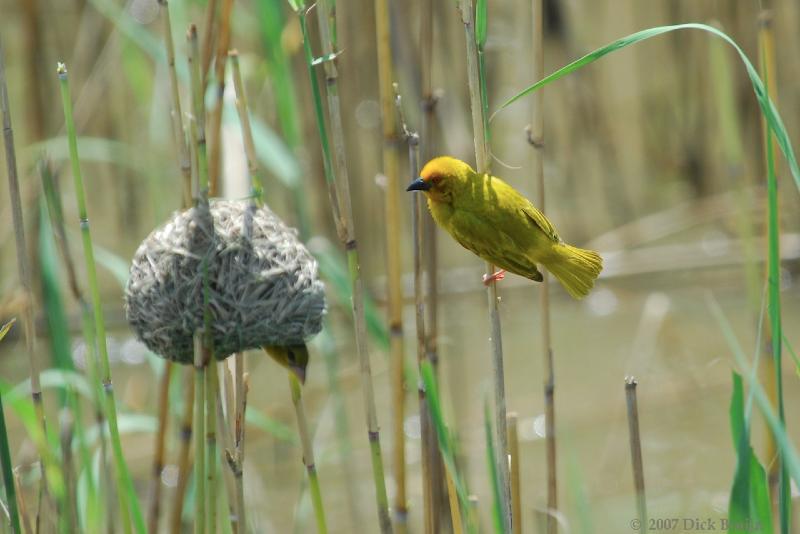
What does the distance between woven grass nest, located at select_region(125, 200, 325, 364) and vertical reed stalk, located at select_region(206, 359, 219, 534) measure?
0.26 ft

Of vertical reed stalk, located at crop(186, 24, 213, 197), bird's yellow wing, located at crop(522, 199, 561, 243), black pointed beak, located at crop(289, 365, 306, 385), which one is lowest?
black pointed beak, located at crop(289, 365, 306, 385)

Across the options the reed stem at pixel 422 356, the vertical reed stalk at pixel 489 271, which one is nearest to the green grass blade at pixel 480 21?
the vertical reed stalk at pixel 489 271

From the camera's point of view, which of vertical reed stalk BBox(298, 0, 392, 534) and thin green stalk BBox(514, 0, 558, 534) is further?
thin green stalk BBox(514, 0, 558, 534)

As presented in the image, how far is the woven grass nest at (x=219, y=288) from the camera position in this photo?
1858mm

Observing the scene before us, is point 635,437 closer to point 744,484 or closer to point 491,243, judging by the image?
point 744,484

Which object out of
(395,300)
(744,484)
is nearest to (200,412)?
(395,300)

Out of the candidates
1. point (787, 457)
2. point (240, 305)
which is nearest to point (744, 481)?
point (787, 457)

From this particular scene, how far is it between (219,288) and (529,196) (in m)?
4.26

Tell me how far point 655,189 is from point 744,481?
15.1 ft

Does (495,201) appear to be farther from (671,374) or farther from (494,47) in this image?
(494,47)

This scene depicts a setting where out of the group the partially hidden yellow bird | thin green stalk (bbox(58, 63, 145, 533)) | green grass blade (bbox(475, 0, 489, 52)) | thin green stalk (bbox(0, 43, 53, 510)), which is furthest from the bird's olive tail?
thin green stalk (bbox(0, 43, 53, 510))

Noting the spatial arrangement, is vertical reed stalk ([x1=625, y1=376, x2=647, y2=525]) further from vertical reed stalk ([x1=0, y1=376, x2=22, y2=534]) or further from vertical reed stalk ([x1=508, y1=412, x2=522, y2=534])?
vertical reed stalk ([x1=0, y1=376, x2=22, y2=534])

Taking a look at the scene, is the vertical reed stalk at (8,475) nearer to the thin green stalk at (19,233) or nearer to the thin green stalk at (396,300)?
the thin green stalk at (19,233)

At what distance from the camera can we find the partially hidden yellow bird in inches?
68.0
